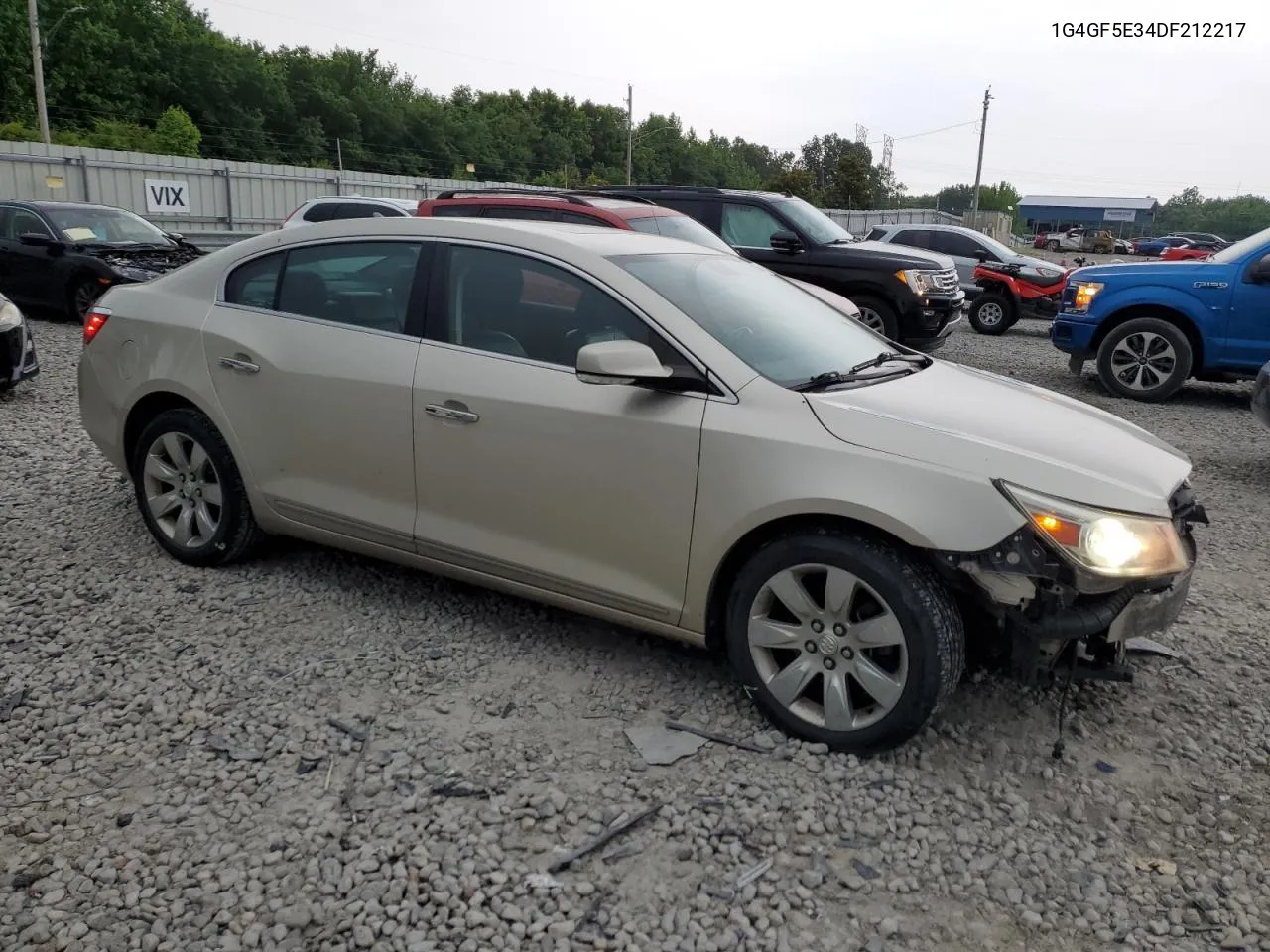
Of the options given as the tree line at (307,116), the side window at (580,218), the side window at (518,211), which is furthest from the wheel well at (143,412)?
the tree line at (307,116)

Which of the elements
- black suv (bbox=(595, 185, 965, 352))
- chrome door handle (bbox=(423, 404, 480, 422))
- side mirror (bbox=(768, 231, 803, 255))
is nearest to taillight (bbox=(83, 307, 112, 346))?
chrome door handle (bbox=(423, 404, 480, 422))

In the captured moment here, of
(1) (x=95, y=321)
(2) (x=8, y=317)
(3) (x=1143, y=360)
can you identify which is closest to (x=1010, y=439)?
(1) (x=95, y=321)

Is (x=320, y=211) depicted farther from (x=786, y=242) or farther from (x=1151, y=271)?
(x=1151, y=271)

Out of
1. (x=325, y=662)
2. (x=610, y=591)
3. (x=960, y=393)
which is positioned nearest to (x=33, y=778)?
(x=325, y=662)

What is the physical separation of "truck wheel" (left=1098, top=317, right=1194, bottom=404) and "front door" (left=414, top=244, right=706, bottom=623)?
7938mm

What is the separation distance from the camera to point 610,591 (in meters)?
3.50

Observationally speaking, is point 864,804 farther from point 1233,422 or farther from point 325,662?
point 1233,422

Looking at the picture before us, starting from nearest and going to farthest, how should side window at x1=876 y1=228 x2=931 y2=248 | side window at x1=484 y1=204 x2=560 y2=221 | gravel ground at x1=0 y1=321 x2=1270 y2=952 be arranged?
gravel ground at x1=0 y1=321 x2=1270 y2=952 → side window at x1=484 y1=204 x2=560 y2=221 → side window at x1=876 y1=228 x2=931 y2=248

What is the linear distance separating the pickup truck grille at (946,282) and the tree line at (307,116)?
28355mm

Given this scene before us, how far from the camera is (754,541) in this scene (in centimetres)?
326

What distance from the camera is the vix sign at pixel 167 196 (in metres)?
23.2

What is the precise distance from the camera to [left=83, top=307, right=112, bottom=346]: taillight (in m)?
4.73

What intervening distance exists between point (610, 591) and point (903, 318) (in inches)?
334

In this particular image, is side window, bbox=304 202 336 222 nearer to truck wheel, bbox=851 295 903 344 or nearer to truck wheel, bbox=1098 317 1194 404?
truck wheel, bbox=851 295 903 344
